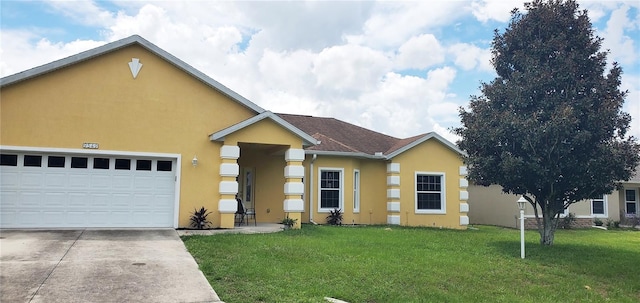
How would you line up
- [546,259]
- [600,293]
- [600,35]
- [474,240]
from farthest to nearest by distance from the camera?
[474,240] < [600,35] < [546,259] < [600,293]

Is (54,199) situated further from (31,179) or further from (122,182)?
(122,182)

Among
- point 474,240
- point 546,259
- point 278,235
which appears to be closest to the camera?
point 546,259

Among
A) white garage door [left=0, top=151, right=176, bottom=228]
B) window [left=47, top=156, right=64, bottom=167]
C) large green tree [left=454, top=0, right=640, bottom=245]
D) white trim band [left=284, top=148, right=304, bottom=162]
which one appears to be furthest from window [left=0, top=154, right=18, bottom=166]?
large green tree [left=454, top=0, right=640, bottom=245]

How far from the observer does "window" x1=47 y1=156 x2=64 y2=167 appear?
13.6 m

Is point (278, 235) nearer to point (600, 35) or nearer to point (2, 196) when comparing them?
point (2, 196)

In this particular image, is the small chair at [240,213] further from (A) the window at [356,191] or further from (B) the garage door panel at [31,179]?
(B) the garage door panel at [31,179]

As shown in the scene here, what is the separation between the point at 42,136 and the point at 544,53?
1401cm

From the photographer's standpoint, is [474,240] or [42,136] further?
[474,240]

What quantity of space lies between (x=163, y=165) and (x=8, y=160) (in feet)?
13.6

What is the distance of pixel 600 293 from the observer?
8602mm

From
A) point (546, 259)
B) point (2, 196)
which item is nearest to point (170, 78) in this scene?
point (2, 196)

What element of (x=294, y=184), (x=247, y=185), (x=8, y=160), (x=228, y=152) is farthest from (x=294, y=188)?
(x=8, y=160)

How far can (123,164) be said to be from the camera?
1423cm

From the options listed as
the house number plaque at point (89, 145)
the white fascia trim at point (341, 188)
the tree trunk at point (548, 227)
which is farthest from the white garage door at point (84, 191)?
the tree trunk at point (548, 227)
